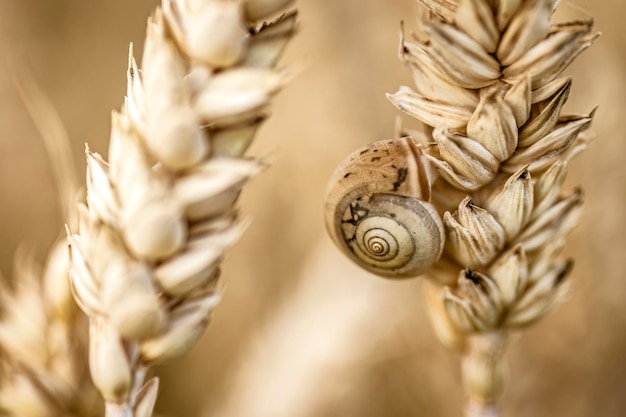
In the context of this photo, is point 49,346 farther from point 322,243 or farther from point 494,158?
point 322,243

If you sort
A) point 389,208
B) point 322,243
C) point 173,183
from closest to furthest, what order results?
point 173,183, point 389,208, point 322,243

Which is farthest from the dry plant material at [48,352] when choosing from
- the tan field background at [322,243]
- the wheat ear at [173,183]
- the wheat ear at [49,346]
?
the tan field background at [322,243]

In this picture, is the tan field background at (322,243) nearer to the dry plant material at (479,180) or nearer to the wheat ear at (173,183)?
the dry plant material at (479,180)

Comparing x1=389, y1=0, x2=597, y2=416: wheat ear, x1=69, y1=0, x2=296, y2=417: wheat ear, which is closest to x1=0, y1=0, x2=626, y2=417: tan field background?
x1=389, y1=0, x2=597, y2=416: wheat ear

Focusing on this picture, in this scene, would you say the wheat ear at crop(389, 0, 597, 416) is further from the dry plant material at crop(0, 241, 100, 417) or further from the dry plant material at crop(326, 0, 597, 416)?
the dry plant material at crop(0, 241, 100, 417)

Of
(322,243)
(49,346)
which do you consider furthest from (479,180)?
(322,243)

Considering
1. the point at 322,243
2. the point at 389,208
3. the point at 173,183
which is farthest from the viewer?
the point at 322,243
